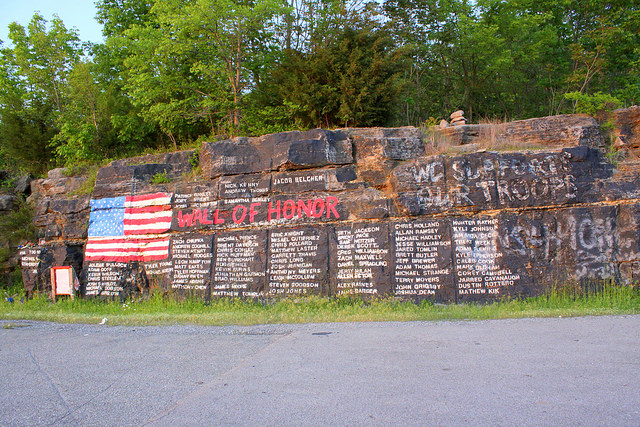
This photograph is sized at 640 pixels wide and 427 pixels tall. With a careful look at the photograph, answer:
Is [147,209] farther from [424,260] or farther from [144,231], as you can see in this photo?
[424,260]

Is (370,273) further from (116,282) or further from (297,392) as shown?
(116,282)

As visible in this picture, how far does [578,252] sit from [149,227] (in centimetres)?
1045

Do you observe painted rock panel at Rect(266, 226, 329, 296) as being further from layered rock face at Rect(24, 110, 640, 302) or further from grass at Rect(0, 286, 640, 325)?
grass at Rect(0, 286, 640, 325)

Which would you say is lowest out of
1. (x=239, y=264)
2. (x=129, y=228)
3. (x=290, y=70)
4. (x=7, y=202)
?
(x=239, y=264)

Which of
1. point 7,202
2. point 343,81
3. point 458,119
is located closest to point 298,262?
point 343,81

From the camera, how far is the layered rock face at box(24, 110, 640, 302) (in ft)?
31.6

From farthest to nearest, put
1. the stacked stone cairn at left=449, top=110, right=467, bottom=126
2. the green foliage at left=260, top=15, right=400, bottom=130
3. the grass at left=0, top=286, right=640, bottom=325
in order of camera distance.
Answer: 1. the green foliage at left=260, top=15, right=400, bottom=130
2. the stacked stone cairn at left=449, top=110, right=467, bottom=126
3. the grass at left=0, top=286, right=640, bottom=325

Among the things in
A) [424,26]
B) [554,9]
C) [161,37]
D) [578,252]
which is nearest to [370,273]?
[578,252]

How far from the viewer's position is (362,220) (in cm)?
1059

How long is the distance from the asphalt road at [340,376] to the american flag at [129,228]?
493 centimetres

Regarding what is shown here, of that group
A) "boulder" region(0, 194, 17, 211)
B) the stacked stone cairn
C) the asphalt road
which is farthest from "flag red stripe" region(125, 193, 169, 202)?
the stacked stone cairn

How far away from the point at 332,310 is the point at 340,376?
4.54 meters

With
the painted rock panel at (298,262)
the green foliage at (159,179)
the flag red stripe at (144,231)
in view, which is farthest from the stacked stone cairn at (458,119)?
the flag red stripe at (144,231)

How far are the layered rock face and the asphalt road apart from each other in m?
2.53
